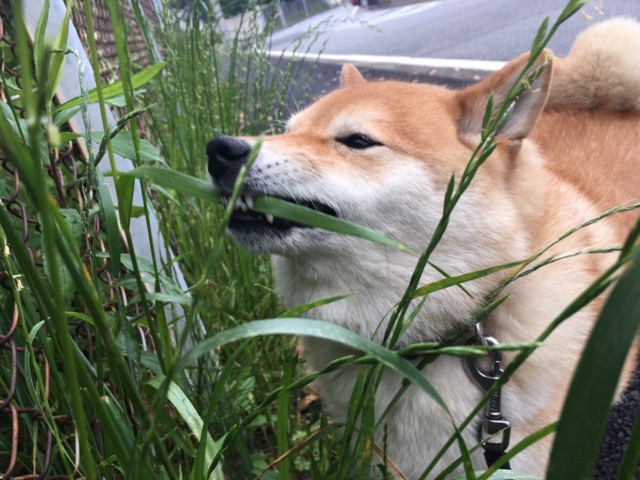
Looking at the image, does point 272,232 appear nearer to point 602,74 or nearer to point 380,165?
point 380,165

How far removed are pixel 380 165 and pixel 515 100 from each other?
13.8 inches

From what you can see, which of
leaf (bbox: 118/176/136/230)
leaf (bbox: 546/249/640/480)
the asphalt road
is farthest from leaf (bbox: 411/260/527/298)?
the asphalt road

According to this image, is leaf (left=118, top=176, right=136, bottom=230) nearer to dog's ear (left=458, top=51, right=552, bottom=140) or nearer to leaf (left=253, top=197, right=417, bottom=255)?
leaf (left=253, top=197, right=417, bottom=255)

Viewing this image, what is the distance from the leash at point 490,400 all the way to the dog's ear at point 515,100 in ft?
1.69

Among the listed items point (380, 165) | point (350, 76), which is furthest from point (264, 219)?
point (350, 76)

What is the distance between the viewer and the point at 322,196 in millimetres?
1196

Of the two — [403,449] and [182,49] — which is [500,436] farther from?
[182,49]

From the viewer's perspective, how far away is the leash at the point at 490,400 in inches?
39.6

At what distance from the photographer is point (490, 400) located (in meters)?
1.11

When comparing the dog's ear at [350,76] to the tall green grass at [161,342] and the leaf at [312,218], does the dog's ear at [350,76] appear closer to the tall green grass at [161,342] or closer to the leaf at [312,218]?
the tall green grass at [161,342]

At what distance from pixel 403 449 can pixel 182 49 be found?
1.89 meters

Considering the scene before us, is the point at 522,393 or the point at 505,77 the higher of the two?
the point at 505,77

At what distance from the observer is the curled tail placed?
2.10m

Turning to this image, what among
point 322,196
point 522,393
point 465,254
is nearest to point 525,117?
point 465,254
